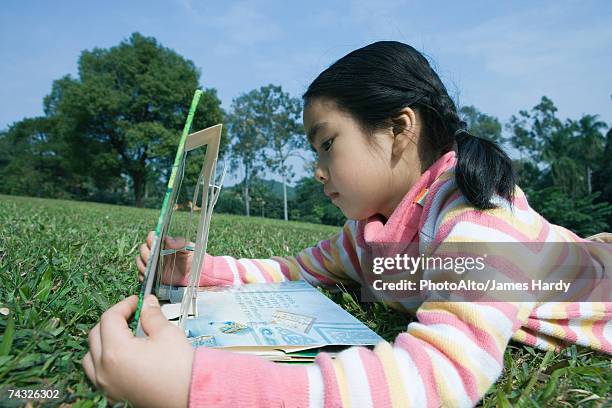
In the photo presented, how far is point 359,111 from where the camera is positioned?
1.48 metres

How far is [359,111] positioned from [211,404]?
1.02 m

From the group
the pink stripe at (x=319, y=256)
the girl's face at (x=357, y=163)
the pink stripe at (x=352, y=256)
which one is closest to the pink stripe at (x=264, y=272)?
the pink stripe at (x=319, y=256)

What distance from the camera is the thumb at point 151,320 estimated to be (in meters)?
0.82

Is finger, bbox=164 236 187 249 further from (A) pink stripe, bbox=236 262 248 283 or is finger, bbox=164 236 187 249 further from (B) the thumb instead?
(B) the thumb

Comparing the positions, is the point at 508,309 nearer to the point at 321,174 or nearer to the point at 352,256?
the point at 321,174

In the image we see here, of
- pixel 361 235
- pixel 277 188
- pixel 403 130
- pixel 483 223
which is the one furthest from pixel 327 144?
pixel 277 188

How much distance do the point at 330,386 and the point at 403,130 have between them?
37.1 inches

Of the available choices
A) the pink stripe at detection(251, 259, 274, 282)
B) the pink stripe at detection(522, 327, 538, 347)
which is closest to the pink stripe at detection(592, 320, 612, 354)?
the pink stripe at detection(522, 327, 538, 347)

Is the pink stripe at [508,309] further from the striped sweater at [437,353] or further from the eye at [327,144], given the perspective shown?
the eye at [327,144]

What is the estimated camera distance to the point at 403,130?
1488 mm

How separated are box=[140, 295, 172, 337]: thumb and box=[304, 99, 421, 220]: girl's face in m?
0.76

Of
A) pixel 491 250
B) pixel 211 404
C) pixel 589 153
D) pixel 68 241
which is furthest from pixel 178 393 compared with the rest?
pixel 589 153

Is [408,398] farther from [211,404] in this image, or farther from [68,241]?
[68,241]

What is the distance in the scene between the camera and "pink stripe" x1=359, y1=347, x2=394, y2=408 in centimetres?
77
